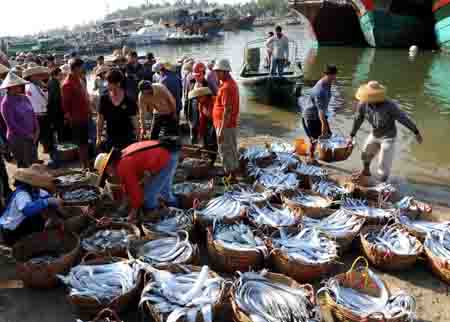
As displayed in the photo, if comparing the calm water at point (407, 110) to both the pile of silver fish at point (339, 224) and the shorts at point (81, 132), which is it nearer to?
the pile of silver fish at point (339, 224)

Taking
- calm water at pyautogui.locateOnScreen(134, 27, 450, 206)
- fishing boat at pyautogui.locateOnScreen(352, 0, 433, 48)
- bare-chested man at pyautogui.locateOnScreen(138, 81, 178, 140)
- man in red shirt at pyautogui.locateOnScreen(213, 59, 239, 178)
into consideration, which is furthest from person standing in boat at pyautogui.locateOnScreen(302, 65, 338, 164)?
fishing boat at pyautogui.locateOnScreen(352, 0, 433, 48)

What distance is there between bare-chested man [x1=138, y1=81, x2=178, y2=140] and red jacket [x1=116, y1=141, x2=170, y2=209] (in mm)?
1454

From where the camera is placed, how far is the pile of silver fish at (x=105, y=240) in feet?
14.2

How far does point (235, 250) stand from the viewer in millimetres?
4141

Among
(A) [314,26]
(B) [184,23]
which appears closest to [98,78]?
(A) [314,26]

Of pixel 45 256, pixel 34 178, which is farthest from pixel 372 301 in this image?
pixel 34 178

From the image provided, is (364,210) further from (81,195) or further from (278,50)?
(278,50)

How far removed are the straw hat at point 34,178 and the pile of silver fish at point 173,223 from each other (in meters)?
1.23

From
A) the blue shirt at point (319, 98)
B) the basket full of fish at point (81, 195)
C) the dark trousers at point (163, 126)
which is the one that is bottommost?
the basket full of fish at point (81, 195)

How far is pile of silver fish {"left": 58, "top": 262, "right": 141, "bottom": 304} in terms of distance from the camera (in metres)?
3.49

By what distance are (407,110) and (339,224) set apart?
Answer: 10670 millimetres

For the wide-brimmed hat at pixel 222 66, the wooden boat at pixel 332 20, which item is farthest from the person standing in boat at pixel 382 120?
the wooden boat at pixel 332 20

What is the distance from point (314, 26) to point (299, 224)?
36.2 metres

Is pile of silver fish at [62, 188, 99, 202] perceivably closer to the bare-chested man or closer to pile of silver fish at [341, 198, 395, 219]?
the bare-chested man
